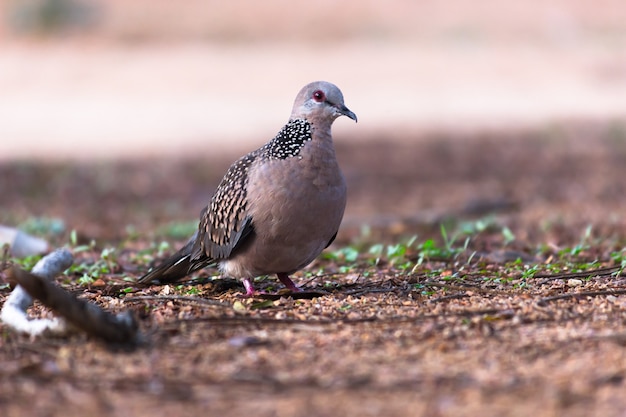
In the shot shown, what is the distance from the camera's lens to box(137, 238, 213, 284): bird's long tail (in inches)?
233

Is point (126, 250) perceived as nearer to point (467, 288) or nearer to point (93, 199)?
point (467, 288)

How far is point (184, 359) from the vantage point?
3.92 m

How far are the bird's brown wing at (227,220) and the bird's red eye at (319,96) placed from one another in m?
0.51

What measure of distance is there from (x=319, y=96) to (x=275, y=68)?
76.5ft

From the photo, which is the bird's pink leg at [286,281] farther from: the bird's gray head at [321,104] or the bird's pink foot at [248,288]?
the bird's gray head at [321,104]

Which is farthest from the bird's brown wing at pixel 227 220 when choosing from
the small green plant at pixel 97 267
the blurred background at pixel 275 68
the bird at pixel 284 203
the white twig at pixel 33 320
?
the blurred background at pixel 275 68

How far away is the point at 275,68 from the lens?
2867 cm

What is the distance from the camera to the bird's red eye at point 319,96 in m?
5.66

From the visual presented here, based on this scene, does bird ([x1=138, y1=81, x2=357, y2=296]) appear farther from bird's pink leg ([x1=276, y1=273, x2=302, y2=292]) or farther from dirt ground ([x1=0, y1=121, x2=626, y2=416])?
dirt ground ([x1=0, y1=121, x2=626, y2=416])

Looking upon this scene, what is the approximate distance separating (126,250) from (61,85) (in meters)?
18.8

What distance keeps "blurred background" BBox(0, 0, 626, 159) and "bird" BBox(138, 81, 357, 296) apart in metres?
10.7

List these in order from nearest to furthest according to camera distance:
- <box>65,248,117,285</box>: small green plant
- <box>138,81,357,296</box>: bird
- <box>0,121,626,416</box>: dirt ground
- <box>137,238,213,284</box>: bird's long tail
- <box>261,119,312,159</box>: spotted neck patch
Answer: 1. <box>0,121,626,416</box>: dirt ground
2. <box>138,81,357,296</box>: bird
3. <box>261,119,312,159</box>: spotted neck patch
4. <box>137,238,213,284</box>: bird's long tail
5. <box>65,248,117,285</box>: small green plant

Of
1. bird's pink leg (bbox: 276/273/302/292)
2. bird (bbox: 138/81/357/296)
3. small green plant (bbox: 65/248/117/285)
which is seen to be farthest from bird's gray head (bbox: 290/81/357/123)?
small green plant (bbox: 65/248/117/285)

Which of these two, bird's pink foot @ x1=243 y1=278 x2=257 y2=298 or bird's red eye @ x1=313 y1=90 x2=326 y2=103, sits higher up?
bird's red eye @ x1=313 y1=90 x2=326 y2=103
